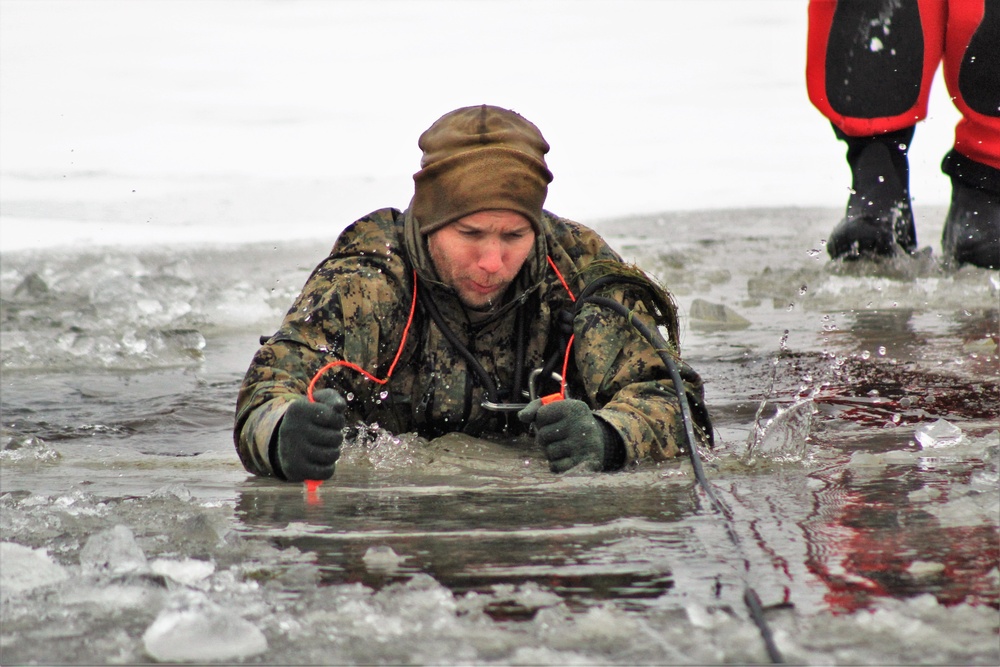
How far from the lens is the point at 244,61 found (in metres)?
15.5

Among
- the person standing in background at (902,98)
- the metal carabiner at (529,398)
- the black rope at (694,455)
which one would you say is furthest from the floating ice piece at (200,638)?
the person standing in background at (902,98)

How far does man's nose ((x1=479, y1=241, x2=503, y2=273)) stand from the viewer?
3.31m

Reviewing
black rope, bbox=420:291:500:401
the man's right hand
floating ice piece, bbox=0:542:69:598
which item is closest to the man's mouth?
black rope, bbox=420:291:500:401

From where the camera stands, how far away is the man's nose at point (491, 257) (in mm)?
3312

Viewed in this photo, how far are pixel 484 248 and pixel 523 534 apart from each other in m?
1.07

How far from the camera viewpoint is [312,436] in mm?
2732

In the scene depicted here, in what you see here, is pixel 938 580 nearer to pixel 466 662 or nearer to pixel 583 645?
pixel 583 645

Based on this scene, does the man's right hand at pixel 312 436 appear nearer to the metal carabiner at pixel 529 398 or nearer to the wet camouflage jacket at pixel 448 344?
the wet camouflage jacket at pixel 448 344

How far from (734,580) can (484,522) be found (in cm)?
64

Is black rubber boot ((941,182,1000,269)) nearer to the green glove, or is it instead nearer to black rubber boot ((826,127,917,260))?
black rubber boot ((826,127,917,260))

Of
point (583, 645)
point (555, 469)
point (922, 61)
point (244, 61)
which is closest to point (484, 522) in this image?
point (555, 469)

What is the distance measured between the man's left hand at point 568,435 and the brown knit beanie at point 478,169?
608mm

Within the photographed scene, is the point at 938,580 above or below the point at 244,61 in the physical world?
below

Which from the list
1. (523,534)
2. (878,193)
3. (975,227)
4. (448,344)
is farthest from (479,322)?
(975,227)
